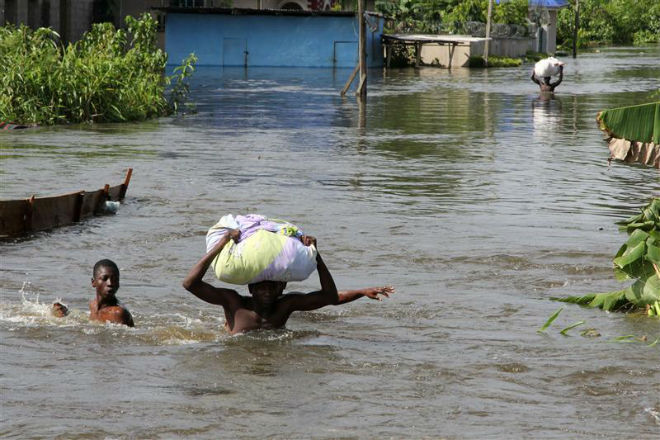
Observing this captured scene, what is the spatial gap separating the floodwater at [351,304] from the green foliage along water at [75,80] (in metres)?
0.90

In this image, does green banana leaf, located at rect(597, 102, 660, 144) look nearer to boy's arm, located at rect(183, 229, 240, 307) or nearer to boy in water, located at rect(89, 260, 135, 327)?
boy's arm, located at rect(183, 229, 240, 307)

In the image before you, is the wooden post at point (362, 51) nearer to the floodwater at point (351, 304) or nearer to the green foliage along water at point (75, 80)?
the green foliage along water at point (75, 80)

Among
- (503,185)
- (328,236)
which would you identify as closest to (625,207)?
(503,185)

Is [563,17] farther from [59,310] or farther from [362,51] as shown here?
[59,310]

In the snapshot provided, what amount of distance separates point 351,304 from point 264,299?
2.17m

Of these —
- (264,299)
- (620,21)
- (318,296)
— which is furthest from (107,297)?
(620,21)

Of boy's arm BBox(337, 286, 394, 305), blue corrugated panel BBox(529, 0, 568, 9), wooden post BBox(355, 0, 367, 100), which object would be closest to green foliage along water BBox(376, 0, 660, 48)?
blue corrugated panel BBox(529, 0, 568, 9)

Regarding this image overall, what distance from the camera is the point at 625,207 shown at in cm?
1488

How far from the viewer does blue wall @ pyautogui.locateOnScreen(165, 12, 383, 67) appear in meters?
52.1

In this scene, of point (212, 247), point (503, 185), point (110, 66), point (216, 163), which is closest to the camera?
point (212, 247)

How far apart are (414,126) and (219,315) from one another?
1715 cm

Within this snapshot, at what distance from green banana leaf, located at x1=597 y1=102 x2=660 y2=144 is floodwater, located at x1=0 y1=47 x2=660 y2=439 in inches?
57.5

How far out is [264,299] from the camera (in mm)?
7797

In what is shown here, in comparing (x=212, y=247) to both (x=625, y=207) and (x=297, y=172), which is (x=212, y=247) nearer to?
(x=625, y=207)
